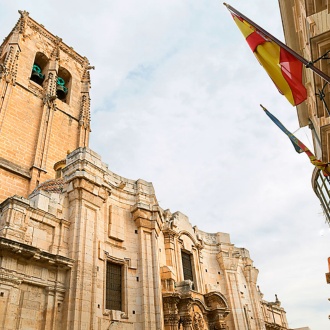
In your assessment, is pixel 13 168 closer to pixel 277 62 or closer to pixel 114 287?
pixel 114 287

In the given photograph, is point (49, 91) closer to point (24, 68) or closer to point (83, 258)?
point (24, 68)

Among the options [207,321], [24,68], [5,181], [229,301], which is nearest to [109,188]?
[5,181]

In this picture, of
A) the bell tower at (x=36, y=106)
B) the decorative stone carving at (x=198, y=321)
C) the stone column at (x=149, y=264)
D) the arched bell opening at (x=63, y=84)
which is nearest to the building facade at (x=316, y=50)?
the decorative stone carving at (x=198, y=321)

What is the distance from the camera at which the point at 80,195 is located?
551 inches

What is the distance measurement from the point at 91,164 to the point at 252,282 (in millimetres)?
15454

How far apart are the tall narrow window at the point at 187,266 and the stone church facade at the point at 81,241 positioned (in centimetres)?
7

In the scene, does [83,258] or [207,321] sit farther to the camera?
Answer: [207,321]

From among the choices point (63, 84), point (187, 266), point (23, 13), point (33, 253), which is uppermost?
point (23, 13)

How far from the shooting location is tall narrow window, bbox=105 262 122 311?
13.6 metres

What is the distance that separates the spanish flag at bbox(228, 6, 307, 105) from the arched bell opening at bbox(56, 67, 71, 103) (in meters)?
23.0

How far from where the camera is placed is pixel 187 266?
2042 centimetres

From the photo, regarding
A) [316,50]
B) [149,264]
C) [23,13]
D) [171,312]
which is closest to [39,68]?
[23,13]

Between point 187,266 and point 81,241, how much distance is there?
9.23 metres

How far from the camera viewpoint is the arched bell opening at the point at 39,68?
1081 inches
